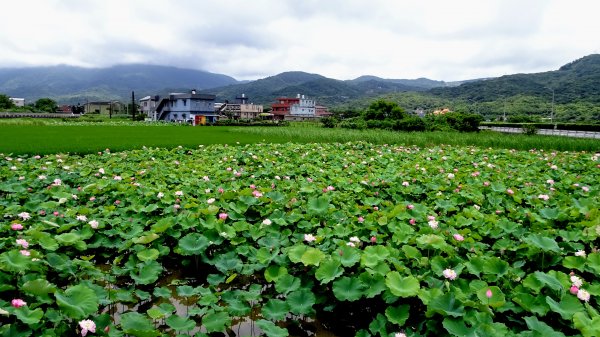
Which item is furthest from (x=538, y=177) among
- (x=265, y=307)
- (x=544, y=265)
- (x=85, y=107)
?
(x=85, y=107)

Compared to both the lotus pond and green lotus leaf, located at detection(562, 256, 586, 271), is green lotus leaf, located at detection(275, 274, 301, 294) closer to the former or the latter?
the lotus pond

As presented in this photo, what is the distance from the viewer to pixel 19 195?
5.20 metres

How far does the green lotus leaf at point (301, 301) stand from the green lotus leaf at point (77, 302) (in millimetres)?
1246

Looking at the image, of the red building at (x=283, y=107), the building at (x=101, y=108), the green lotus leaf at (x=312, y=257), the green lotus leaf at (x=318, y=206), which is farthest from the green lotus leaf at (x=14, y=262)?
the building at (x=101, y=108)

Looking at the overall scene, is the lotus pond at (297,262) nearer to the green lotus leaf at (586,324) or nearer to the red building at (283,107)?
the green lotus leaf at (586,324)

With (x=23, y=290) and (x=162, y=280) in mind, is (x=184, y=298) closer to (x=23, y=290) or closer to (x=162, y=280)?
(x=162, y=280)

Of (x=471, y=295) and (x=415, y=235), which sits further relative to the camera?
(x=415, y=235)

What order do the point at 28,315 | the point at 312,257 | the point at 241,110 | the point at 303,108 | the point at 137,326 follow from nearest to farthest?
the point at 28,315 → the point at 137,326 → the point at 312,257 → the point at 241,110 → the point at 303,108

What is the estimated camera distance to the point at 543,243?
3.18 m

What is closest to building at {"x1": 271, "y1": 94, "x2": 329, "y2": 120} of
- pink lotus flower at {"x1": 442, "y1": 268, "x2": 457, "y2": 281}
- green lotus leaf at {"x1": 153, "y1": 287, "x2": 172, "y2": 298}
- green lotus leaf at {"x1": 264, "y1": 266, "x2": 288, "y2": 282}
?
green lotus leaf at {"x1": 264, "y1": 266, "x2": 288, "y2": 282}

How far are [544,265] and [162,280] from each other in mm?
3318

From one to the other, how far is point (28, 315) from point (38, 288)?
0.93 ft

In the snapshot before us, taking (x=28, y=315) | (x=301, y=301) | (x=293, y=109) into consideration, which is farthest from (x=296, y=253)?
(x=293, y=109)

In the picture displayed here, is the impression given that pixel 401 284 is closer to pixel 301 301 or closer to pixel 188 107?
pixel 301 301
